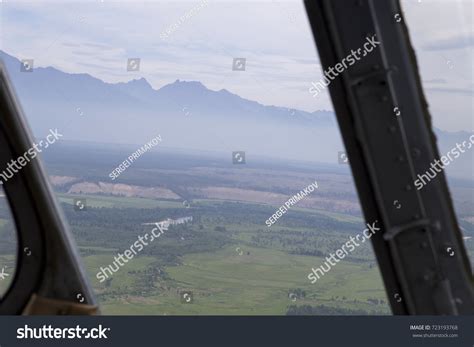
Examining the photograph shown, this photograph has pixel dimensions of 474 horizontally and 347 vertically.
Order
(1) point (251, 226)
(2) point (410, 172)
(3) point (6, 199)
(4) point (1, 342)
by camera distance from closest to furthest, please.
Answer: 1. (2) point (410, 172)
2. (4) point (1, 342)
3. (1) point (251, 226)
4. (3) point (6, 199)

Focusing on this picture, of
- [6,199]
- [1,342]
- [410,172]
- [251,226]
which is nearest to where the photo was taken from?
[410,172]

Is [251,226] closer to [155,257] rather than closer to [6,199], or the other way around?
[155,257]

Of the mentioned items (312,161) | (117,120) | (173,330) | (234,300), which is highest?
(117,120)

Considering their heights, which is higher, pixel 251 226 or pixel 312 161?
pixel 312 161

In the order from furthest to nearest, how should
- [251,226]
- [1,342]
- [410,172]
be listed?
[251,226] → [1,342] → [410,172]

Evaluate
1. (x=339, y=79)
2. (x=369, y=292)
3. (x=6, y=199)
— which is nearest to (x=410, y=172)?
(x=339, y=79)

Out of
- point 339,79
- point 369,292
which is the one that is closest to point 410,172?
point 339,79

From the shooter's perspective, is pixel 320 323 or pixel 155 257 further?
pixel 155 257

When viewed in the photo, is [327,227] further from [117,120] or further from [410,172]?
[117,120]

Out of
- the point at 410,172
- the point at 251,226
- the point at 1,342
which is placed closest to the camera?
the point at 410,172
